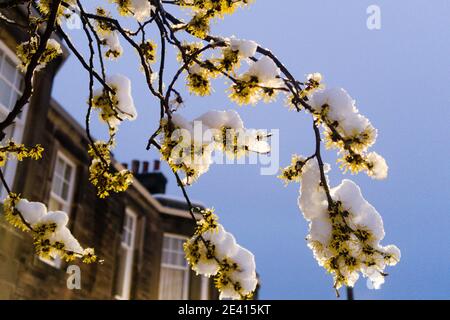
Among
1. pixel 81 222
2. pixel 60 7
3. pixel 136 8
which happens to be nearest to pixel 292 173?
pixel 136 8

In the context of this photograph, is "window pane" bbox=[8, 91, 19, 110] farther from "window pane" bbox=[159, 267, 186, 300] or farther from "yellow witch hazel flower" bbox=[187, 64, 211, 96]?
"window pane" bbox=[159, 267, 186, 300]

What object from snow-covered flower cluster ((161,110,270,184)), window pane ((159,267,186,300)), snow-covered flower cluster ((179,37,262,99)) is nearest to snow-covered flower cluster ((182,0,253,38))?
snow-covered flower cluster ((179,37,262,99))

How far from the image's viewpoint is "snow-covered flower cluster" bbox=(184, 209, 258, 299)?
89.7 inches

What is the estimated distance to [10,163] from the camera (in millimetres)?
7324

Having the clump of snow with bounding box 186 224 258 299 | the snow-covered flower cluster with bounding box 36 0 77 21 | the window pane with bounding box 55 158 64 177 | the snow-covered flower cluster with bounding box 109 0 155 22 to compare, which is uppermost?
the window pane with bounding box 55 158 64 177

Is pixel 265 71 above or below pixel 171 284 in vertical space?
below

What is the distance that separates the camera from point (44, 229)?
2.92 m

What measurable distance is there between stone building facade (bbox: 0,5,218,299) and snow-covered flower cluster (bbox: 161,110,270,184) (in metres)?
2.96

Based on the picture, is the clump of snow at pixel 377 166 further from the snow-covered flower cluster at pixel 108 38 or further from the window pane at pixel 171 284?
the window pane at pixel 171 284

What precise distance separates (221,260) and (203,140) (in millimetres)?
535

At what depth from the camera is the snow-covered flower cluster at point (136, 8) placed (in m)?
2.67

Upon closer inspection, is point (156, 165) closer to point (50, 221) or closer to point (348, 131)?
point (50, 221)

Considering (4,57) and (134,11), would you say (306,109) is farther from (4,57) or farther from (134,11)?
(4,57)

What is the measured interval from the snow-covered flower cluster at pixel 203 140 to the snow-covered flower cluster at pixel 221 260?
25cm
